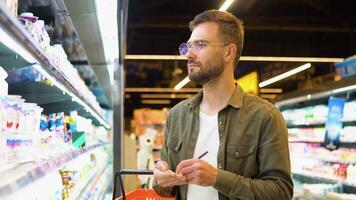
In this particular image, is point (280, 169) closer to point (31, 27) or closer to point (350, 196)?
point (31, 27)

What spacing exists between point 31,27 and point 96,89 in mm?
5204

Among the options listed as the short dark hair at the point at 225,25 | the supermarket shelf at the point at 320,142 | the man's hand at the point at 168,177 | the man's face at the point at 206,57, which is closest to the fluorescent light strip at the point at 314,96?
the supermarket shelf at the point at 320,142

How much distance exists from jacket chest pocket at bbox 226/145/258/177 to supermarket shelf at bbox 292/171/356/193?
161 inches

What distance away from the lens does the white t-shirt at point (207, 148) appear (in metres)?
1.96

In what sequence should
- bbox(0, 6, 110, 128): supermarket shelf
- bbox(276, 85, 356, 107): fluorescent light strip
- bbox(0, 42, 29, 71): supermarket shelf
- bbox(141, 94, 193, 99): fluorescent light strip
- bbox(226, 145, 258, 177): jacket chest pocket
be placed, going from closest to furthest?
bbox(0, 6, 110, 128): supermarket shelf < bbox(0, 42, 29, 71): supermarket shelf < bbox(226, 145, 258, 177): jacket chest pocket < bbox(276, 85, 356, 107): fluorescent light strip < bbox(141, 94, 193, 99): fluorescent light strip

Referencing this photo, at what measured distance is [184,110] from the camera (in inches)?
86.0

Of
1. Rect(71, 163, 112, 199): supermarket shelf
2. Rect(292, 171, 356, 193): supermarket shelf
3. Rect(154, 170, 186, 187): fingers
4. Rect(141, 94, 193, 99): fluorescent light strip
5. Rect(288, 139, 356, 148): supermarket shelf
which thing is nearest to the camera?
Rect(154, 170, 186, 187): fingers

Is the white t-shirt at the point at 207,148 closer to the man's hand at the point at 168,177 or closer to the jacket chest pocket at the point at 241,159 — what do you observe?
the jacket chest pocket at the point at 241,159

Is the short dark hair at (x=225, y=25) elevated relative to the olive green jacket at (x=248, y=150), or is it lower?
elevated

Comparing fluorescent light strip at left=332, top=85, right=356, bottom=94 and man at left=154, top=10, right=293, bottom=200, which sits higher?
fluorescent light strip at left=332, top=85, right=356, bottom=94

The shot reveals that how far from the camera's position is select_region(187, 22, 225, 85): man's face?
6.66 feet

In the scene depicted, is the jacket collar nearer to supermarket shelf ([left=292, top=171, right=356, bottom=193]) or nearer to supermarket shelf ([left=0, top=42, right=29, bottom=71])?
supermarket shelf ([left=0, top=42, right=29, bottom=71])

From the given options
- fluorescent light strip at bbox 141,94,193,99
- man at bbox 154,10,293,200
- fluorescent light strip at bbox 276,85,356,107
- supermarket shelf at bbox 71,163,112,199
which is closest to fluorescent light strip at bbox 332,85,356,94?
fluorescent light strip at bbox 276,85,356,107

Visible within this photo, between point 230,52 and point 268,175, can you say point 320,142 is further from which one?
point 268,175
